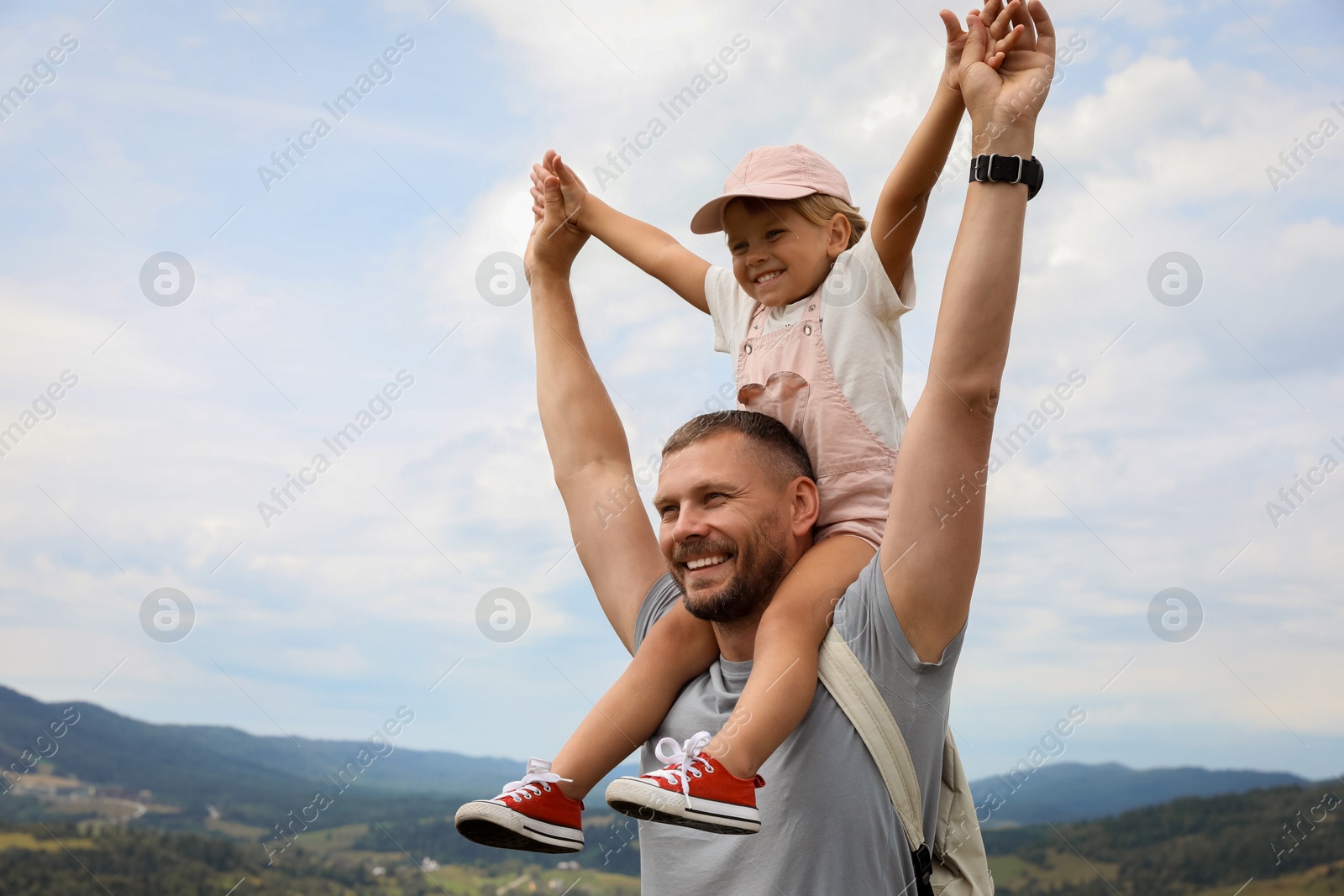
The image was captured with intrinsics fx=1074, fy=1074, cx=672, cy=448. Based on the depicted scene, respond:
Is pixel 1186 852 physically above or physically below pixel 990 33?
below

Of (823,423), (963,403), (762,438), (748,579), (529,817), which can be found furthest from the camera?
(823,423)

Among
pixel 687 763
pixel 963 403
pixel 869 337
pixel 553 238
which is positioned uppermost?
pixel 553 238

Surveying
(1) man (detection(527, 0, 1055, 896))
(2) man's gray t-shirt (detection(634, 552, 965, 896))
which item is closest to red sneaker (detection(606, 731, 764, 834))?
(1) man (detection(527, 0, 1055, 896))

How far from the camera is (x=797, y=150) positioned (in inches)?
139

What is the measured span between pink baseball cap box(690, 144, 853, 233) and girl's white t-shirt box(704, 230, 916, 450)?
278mm

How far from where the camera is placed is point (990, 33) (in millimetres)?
2758

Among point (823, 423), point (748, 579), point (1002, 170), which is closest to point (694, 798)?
point (748, 579)

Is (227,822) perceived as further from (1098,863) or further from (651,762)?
(651,762)

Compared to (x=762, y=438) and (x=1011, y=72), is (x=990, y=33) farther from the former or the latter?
(x=762, y=438)

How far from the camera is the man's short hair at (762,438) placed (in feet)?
10.1

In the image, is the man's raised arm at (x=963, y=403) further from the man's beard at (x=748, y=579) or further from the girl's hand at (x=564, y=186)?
the girl's hand at (x=564, y=186)

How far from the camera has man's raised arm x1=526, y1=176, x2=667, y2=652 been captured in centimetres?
357

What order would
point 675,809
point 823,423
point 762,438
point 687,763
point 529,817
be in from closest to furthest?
1. point 675,809
2. point 687,763
3. point 529,817
4. point 762,438
5. point 823,423

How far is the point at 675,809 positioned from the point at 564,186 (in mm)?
2508
